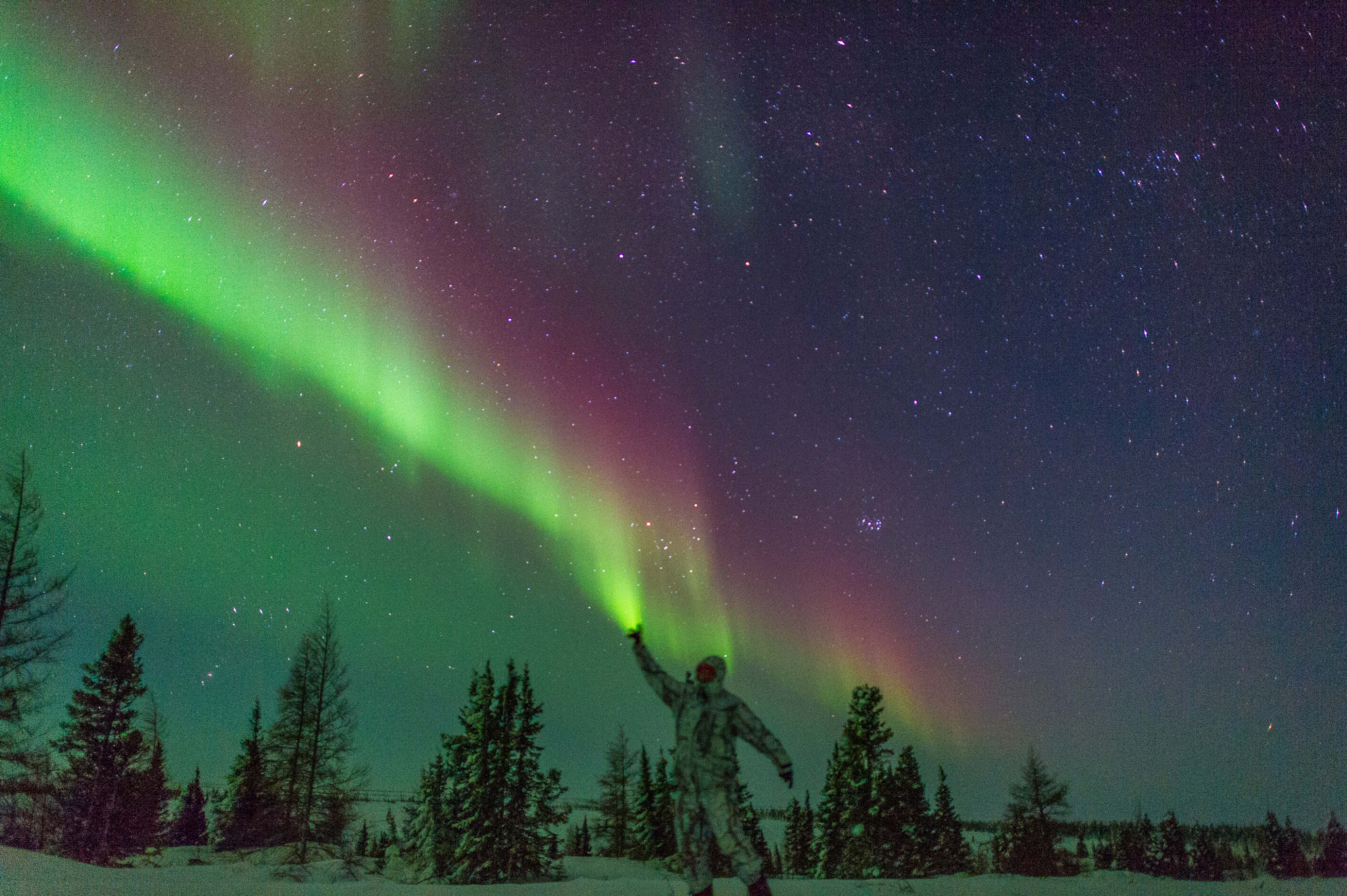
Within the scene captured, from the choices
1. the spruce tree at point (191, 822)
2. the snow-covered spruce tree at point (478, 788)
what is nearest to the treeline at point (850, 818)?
the snow-covered spruce tree at point (478, 788)

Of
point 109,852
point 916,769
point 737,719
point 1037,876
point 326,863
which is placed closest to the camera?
point 737,719

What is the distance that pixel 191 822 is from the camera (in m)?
52.5

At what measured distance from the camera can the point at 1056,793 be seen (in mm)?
41656

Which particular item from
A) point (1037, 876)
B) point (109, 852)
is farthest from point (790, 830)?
point (1037, 876)

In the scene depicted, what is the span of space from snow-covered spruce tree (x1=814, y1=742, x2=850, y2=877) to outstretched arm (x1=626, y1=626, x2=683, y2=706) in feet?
118

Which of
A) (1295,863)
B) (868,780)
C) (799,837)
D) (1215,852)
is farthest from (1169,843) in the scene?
(1295,863)

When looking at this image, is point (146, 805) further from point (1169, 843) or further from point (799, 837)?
point (1169, 843)

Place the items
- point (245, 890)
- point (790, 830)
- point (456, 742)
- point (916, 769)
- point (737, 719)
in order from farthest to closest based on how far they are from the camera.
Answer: point (790, 830) → point (916, 769) → point (456, 742) → point (245, 890) → point (737, 719)

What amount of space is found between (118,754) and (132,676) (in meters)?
3.04

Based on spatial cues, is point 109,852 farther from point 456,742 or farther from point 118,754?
point 456,742

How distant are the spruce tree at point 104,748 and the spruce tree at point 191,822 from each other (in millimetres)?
18133

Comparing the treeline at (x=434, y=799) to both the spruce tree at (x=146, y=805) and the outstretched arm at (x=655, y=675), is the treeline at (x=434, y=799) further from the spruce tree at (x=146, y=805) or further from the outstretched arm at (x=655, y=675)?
the outstretched arm at (x=655, y=675)

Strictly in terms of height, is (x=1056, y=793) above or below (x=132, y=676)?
below

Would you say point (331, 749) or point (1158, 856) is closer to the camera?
point (331, 749)
